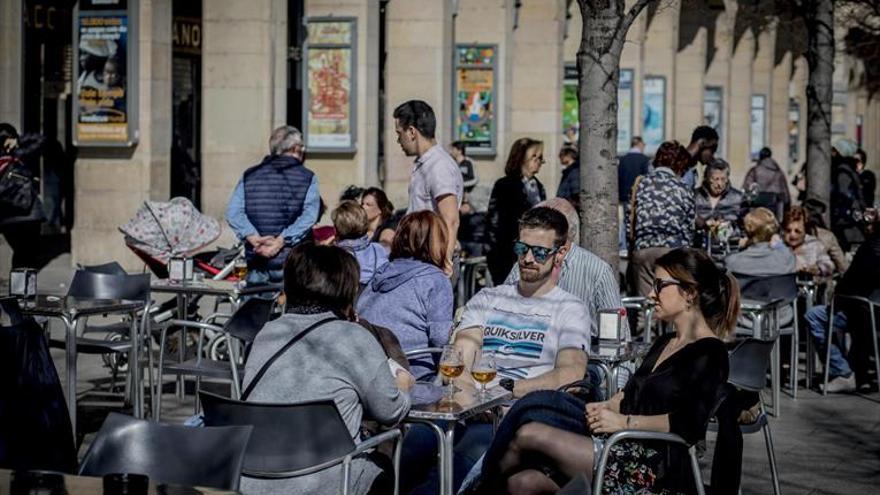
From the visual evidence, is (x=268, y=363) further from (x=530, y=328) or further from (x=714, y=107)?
(x=714, y=107)

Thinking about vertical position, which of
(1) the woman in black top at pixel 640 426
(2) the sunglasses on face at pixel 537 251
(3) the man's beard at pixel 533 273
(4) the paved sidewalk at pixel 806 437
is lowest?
(4) the paved sidewalk at pixel 806 437

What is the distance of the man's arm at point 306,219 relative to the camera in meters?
12.5

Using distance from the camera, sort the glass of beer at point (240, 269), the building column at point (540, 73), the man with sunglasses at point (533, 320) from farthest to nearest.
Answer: the building column at point (540, 73)
the glass of beer at point (240, 269)
the man with sunglasses at point (533, 320)

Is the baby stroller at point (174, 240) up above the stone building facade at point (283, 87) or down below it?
below

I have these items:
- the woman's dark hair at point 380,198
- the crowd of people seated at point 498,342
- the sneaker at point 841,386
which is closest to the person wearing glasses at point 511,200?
the woman's dark hair at point 380,198

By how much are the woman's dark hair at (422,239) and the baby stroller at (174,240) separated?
4.95 m

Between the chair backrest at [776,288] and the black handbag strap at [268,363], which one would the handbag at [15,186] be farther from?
the black handbag strap at [268,363]

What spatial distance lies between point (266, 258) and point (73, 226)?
9.05m

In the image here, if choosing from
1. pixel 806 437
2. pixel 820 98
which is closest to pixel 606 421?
pixel 806 437

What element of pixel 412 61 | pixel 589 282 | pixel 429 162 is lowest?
pixel 589 282

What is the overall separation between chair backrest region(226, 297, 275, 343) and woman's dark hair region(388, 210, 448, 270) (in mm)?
1492

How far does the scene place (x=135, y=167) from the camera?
65.1 feet

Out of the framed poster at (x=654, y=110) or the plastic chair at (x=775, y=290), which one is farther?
the framed poster at (x=654, y=110)

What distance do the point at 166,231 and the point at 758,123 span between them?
34.0 m
